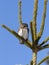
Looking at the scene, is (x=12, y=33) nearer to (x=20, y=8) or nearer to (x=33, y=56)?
(x=33, y=56)

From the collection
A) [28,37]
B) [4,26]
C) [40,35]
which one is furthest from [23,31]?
[4,26]

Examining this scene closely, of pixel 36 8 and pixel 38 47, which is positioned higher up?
pixel 36 8

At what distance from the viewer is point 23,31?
13.4 feet

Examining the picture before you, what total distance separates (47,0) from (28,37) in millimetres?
605

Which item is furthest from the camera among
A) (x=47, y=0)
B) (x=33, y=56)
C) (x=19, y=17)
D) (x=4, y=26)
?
(x=19, y=17)

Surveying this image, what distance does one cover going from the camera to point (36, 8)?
3830 mm

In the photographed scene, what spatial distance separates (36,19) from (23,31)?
413 millimetres

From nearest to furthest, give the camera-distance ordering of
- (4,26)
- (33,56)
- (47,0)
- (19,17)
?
1. (4,26)
2. (33,56)
3. (47,0)
4. (19,17)

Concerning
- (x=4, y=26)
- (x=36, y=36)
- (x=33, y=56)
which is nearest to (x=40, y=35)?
(x=36, y=36)

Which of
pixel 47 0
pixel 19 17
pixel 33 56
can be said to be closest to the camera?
pixel 33 56

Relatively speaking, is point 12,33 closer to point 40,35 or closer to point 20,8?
point 40,35

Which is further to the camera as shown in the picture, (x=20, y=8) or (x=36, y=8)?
(x=20, y=8)

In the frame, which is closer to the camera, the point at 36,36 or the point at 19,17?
the point at 36,36

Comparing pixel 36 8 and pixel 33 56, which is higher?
pixel 36 8
